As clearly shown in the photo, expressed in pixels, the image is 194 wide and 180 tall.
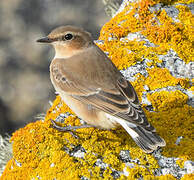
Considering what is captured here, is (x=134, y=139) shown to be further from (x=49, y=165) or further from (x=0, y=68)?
(x=0, y=68)

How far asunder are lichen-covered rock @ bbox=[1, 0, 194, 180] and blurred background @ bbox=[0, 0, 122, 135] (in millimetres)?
2762

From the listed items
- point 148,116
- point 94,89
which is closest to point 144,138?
point 148,116

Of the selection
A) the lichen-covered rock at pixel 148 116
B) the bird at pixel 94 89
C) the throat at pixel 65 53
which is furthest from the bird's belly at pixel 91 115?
the throat at pixel 65 53

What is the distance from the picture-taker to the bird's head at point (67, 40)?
4305 mm

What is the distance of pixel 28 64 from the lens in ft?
27.0

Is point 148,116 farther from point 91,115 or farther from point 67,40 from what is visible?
point 67,40

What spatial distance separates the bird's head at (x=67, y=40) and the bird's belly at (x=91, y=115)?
774 mm

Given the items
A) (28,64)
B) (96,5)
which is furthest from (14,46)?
(96,5)

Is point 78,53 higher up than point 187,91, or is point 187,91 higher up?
point 78,53

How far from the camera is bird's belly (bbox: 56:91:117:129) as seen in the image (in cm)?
372

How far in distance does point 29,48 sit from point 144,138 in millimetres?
5583

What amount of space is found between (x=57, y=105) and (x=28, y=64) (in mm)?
3947

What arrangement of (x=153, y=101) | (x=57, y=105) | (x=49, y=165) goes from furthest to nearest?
(x=57, y=105), (x=153, y=101), (x=49, y=165)

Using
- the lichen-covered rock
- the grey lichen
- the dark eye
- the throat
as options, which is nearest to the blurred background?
the grey lichen
